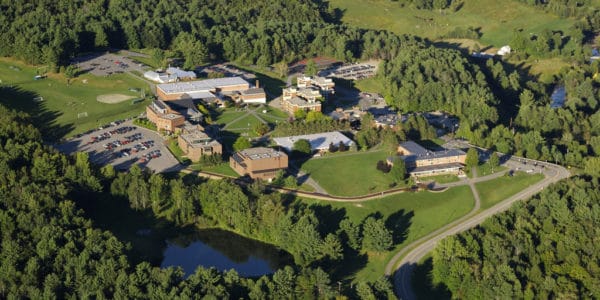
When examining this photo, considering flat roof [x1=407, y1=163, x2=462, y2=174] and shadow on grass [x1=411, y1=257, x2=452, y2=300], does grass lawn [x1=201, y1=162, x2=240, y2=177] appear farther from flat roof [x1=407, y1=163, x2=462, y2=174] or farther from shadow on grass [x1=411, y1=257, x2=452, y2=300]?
shadow on grass [x1=411, y1=257, x2=452, y2=300]

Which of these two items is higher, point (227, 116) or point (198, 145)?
point (198, 145)

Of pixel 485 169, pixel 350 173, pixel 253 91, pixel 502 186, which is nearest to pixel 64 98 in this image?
pixel 253 91

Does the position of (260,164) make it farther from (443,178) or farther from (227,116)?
(227,116)

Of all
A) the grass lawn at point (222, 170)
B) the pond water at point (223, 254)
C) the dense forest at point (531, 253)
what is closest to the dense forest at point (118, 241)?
the pond water at point (223, 254)

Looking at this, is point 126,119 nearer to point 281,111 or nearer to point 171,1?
point 281,111

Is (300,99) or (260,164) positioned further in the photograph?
(300,99)

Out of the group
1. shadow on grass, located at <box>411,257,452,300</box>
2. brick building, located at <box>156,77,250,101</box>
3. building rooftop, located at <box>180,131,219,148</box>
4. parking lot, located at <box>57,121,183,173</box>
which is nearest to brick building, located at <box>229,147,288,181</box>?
Answer: building rooftop, located at <box>180,131,219,148</box>
